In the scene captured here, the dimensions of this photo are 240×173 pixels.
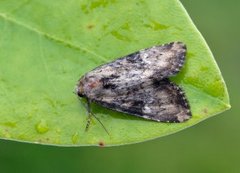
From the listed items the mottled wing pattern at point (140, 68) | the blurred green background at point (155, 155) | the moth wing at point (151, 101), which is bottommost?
the blurred green background at point (155, 155)

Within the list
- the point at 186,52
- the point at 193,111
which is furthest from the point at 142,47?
the point at 193,111

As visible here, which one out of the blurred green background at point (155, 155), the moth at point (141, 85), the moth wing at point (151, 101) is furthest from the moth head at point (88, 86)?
the blurred green background at point (155, 155)

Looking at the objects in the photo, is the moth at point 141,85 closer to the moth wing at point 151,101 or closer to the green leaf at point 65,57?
the moth wing at point 151,101

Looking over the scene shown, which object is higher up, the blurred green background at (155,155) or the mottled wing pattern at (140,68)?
the mottled wing pattern at (140,68)

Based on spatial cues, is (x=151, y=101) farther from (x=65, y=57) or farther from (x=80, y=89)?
(x=65, y=57)

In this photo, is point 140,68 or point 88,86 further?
point 140,68

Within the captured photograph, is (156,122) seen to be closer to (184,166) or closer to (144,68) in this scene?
(144,68)

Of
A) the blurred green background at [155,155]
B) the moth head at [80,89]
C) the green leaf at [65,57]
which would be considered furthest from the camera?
the blurred green background at [155,155]

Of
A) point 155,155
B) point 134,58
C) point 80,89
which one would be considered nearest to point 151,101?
point 134,58
